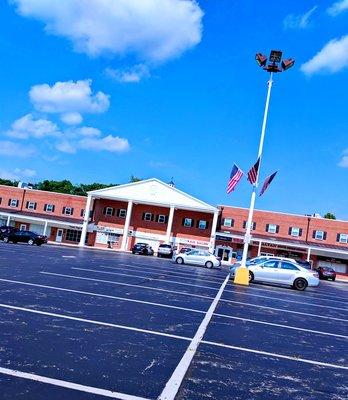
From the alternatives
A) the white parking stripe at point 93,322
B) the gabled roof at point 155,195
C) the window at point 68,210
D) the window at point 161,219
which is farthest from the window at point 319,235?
A: the white parking stripe at point 93,322

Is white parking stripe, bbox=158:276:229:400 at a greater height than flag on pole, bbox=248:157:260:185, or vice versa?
flag on pole, bbox=248:157:260:185

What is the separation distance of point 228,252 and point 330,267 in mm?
12298

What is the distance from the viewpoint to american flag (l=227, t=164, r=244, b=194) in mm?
24297

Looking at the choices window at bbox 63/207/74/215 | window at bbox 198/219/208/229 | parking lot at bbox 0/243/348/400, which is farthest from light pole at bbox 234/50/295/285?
window at bbox 63/207/74/215

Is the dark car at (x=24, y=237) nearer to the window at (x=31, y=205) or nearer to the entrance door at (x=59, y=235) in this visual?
the entrance door at (x=59, y=235)

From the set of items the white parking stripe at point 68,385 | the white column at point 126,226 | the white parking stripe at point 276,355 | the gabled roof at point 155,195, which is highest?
the gabled roof at point 155,195

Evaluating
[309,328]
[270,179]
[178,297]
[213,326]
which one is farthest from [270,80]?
[213,326]

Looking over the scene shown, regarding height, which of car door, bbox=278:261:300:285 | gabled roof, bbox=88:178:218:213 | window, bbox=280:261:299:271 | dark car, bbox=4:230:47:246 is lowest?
dark car, bbox=4:230:47:246

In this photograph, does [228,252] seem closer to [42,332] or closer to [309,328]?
[309,328]

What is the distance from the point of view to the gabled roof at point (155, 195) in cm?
5734

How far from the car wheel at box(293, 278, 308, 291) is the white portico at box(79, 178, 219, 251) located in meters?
32.3

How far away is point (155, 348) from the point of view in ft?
24.5

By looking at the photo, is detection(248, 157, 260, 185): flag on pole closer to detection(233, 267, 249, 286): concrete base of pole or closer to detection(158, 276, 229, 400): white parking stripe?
detection(233, 267, 249, 286): concrete base of pole

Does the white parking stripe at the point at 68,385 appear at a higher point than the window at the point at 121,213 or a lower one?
lower
